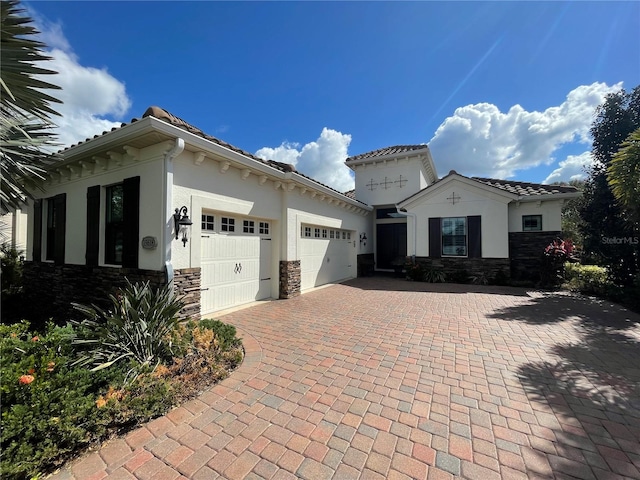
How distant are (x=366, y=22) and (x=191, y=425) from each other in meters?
9.14

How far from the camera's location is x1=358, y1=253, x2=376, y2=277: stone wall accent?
13958 mm

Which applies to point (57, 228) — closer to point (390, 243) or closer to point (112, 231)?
point (112, 231)

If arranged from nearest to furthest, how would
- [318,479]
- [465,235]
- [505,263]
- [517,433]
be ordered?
[318,479] → [517,433] → [505,263] → [465,235]

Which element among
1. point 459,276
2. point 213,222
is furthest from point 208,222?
point 459,276

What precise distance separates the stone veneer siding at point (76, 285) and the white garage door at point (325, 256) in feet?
14.4

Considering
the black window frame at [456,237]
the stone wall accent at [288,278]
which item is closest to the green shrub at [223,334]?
the stone wall accent at [288,278]

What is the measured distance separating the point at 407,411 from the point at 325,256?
8.24 m

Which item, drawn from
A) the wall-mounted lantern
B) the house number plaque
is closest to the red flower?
the house number plaque

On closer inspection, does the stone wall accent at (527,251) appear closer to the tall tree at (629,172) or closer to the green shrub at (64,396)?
the tall tree at (629,172)

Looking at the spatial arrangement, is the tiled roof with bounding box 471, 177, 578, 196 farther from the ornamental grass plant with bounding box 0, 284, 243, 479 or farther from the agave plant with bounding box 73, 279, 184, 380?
the agave plant with bounding box 73, 279, 184, 380

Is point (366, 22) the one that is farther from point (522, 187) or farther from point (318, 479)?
point (522, 187)

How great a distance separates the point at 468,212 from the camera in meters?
11.9

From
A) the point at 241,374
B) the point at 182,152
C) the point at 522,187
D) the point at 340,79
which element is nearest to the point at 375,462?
the point at 241,374

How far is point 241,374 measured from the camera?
3646 mm
